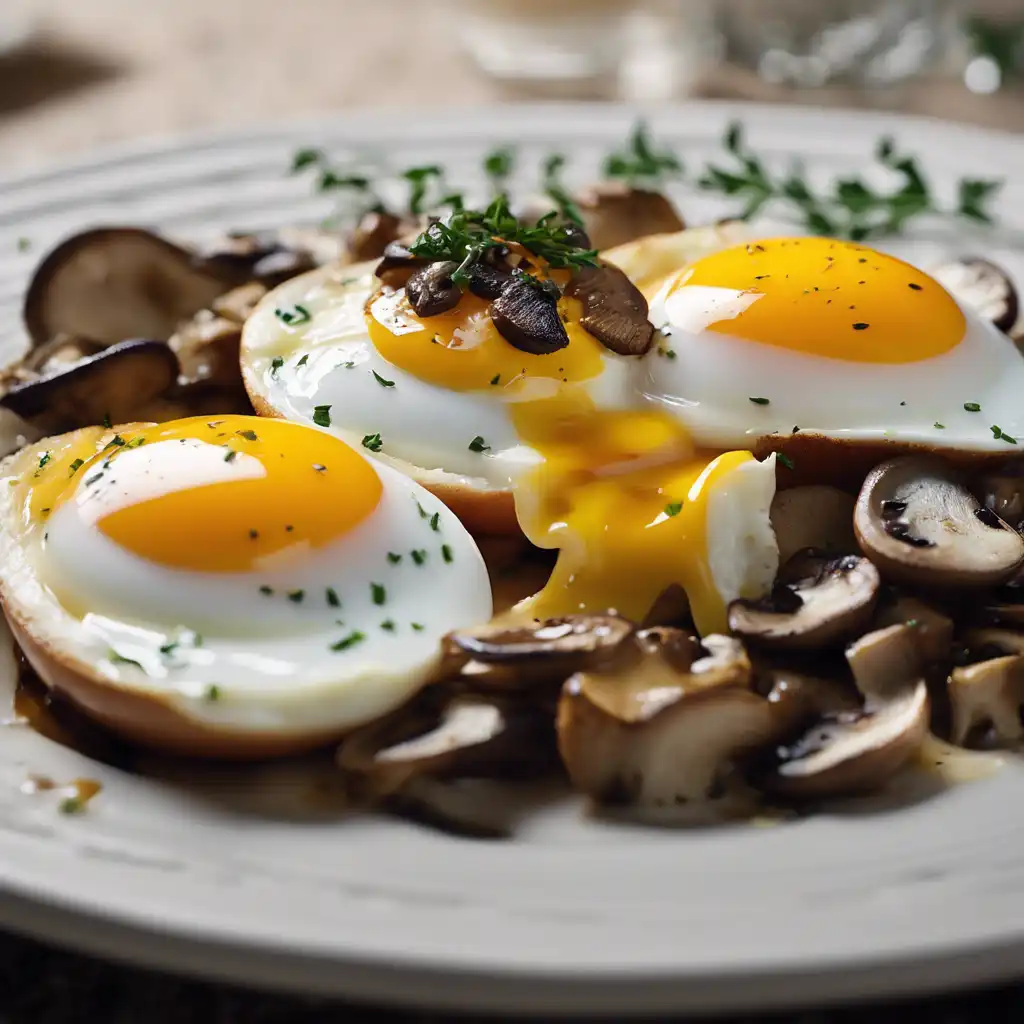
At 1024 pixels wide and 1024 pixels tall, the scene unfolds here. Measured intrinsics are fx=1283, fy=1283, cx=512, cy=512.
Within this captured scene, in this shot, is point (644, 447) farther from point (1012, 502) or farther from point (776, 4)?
point (776, 4)

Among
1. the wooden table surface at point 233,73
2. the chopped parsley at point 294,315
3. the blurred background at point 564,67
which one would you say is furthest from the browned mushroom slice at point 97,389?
the blurred background at point 564,67

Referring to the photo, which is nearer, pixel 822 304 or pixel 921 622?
pixel 921 622

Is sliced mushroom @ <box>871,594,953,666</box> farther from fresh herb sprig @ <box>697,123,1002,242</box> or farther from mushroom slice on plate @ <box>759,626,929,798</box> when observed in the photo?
fresh herb sprig @ <box>697,123,1002,242</box>

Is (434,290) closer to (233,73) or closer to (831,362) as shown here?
(831,362)

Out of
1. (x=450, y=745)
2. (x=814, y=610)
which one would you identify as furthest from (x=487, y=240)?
(x=450, y=745)

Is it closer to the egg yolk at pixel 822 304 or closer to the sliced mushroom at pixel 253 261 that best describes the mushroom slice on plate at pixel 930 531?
the egg yolk at pixel 822 304

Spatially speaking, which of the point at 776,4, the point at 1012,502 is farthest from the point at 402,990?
the point at 776,4

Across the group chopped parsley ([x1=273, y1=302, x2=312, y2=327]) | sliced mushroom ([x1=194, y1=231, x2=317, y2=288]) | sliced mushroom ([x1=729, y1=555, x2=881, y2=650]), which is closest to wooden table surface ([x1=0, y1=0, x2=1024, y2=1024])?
sliced mushroom ([x1=194, y1=231, x2=317, y2=288])
